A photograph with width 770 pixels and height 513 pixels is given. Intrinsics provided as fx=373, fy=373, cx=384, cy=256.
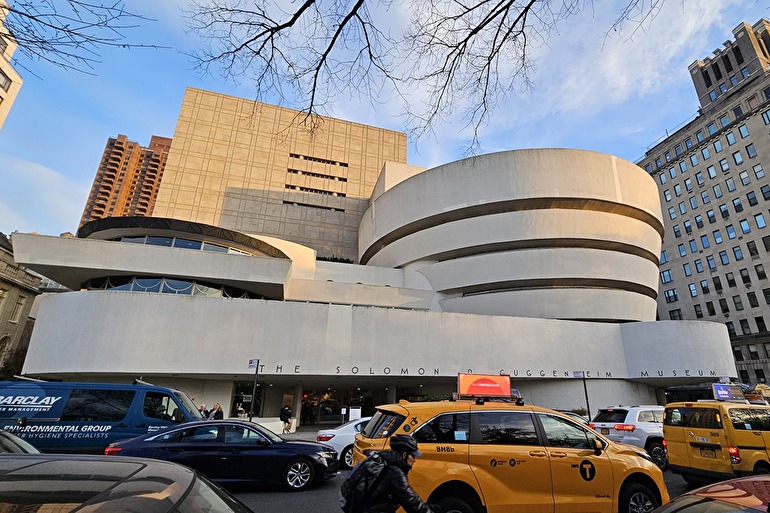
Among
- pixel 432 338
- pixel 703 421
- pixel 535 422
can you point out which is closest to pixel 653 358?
pixel 432 338

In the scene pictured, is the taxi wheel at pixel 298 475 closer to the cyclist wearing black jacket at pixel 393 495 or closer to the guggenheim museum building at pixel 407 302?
the cyclist wearing black jacket at pixel 393 495

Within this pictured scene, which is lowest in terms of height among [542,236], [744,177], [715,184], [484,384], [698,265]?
[484,384]

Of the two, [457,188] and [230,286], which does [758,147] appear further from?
[230,286]

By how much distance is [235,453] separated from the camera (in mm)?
7516

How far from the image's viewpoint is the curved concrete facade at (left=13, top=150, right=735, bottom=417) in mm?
20880

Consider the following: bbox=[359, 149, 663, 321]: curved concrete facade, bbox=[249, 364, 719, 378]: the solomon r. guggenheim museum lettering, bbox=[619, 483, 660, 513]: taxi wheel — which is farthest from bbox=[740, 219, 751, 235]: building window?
bbox=[619, 483, 660, 513]: taxi wheel

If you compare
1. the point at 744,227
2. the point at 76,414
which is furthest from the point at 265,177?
the point at 744,227

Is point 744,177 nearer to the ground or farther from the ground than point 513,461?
farther from the ground

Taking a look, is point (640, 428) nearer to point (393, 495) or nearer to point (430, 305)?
point (393, 495)

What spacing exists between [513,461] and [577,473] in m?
1.01

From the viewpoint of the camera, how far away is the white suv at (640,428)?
10.8 metres

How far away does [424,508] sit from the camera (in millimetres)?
3301

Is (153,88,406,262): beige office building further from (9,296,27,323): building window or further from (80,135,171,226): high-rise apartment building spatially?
(80,135,171,226): high-rise apartment building

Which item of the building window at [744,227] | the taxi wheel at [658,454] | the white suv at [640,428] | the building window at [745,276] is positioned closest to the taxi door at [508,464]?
the white suv at [640,428]
